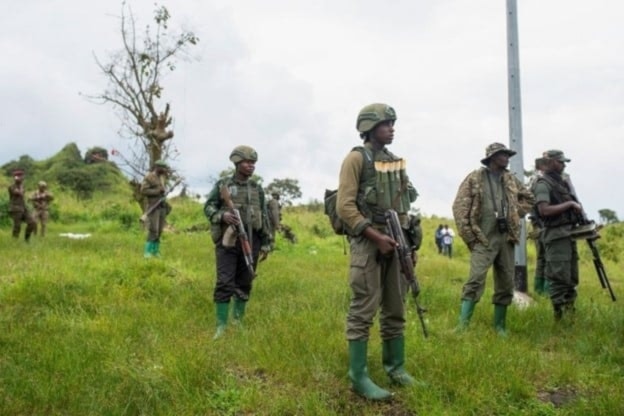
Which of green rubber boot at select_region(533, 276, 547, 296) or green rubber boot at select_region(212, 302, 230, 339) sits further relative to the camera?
green rubber boot at select_region(533, 276, 547, 296)

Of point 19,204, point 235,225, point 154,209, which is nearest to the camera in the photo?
point 235,225

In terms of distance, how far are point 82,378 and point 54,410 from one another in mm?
514

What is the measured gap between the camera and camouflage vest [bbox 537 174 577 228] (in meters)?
6.85

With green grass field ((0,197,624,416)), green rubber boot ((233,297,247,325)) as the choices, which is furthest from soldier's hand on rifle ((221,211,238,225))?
green grass field ((0,197,624,416))

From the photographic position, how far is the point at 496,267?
6457 millimetres

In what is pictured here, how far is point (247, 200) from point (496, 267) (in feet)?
9.12

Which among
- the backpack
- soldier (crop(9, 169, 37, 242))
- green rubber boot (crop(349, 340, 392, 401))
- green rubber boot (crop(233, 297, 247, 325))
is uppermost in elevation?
soldier (crop(9, 169, 37, 242))

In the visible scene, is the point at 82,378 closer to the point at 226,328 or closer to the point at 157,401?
the point at 157,401

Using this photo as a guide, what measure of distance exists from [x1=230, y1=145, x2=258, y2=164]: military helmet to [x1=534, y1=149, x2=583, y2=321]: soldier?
321 cm

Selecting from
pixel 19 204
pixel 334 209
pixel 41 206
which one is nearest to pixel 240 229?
pixel 334 209

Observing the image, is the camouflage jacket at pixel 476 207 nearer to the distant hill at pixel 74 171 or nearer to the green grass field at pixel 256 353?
the green grass field at pixel 256 353

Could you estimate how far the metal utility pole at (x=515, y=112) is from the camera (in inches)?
348

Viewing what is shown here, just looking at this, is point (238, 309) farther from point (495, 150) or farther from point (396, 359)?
point (495, 150)

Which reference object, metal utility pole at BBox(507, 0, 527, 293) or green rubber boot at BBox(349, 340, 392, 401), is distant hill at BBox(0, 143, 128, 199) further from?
green rubber boot at BBox(349, 340, 392, 401)
